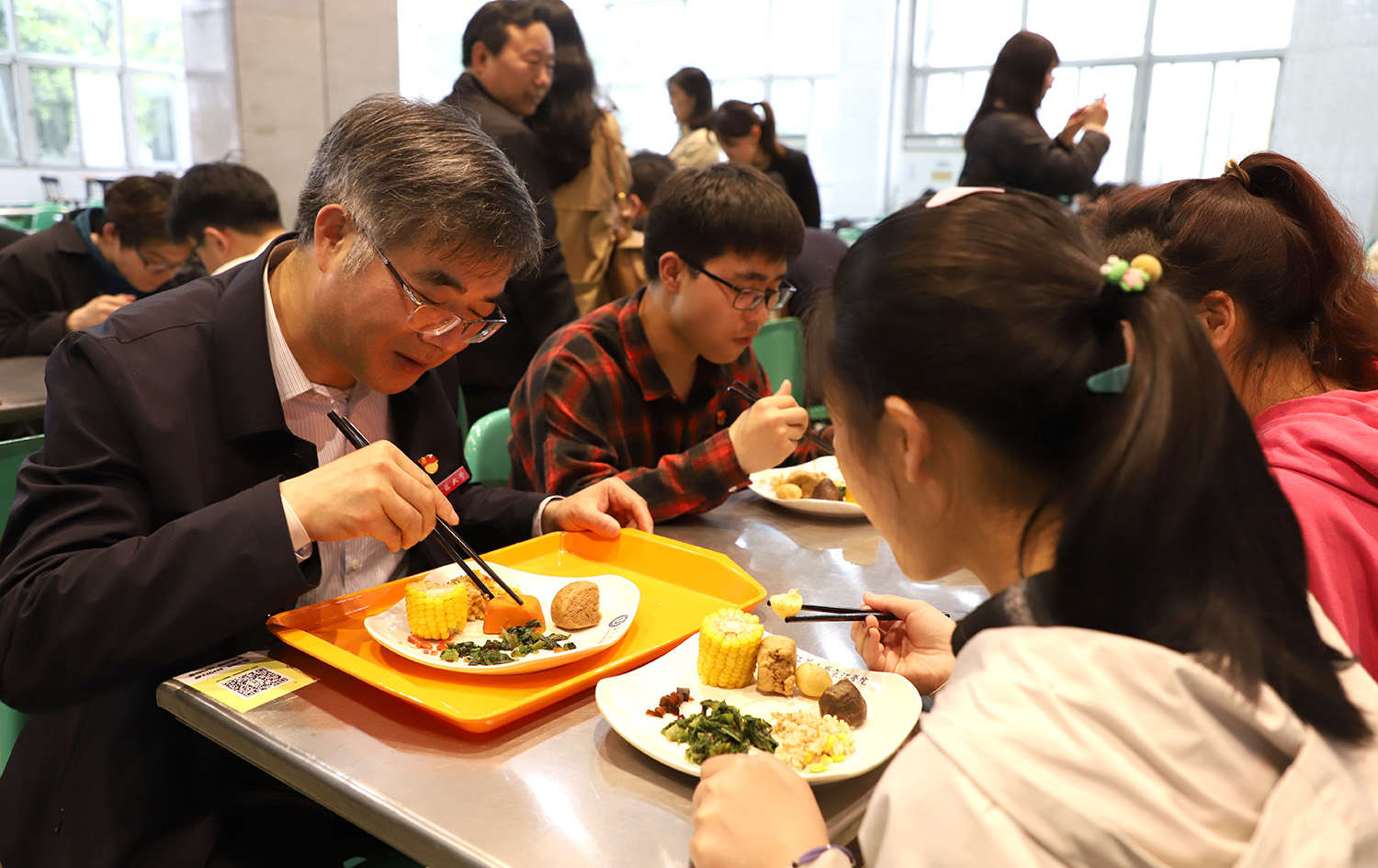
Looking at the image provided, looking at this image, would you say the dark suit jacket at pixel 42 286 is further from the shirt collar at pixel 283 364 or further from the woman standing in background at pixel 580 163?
the shirt collar at pixel 283 364

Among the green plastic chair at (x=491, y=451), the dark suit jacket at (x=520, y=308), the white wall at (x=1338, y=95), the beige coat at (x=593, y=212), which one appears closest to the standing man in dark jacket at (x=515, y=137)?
the dark suit jacket at (x=520, y=308)

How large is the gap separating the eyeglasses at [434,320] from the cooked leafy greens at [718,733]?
726 millimetres

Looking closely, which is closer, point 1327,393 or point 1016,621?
point 1016,621

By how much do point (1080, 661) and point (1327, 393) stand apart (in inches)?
40.6

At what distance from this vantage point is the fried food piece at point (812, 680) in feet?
3.96

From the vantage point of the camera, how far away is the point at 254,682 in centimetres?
123

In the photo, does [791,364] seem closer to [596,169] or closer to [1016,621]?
[596,169]

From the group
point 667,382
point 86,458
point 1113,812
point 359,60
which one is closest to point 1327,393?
point 1113,812

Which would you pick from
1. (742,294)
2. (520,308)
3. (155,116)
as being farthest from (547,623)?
(155,116)

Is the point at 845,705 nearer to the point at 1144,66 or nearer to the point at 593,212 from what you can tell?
the point at 593,212

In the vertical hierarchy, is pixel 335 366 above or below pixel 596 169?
below

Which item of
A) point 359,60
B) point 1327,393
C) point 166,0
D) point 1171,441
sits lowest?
point 1327,393

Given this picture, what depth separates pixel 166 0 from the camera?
43.9 feet

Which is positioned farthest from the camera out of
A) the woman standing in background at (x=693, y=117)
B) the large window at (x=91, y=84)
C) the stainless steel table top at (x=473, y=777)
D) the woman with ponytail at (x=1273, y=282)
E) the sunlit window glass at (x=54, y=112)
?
the sunlit window glass at (x=54, y=112)
